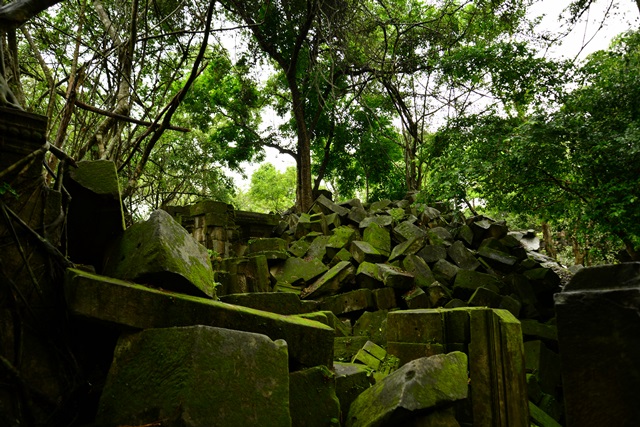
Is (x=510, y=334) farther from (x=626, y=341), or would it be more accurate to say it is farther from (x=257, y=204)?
(x=257, y=204)

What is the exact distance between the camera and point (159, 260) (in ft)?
8.82

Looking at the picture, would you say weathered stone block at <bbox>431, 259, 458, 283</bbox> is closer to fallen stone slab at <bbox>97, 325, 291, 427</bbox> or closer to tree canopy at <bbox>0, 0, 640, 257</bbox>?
tree canopy at <bbox>0, 0, 640, 257</bbox>

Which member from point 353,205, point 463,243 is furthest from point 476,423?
point 353,205

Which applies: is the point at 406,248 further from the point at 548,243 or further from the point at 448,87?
the point at 548,243

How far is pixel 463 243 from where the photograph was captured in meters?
10.7

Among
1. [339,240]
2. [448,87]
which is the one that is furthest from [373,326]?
[448,87]

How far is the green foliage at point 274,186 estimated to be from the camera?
3048cm

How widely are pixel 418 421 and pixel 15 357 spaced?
2.49 m

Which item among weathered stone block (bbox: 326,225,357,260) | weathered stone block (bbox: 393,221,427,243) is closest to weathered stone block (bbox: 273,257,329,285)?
weathered stone block (bbox: 326,225,357,260)

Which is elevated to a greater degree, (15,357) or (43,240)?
(43,240)

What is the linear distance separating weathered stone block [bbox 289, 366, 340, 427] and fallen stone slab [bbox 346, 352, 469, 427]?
Result: 286mm

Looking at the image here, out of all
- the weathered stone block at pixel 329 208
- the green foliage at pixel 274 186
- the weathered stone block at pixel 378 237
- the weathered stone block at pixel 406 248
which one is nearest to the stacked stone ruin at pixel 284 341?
the weathered stone block at pixel 406 248

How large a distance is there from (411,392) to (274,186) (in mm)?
28252

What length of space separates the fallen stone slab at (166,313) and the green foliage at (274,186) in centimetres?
2745
